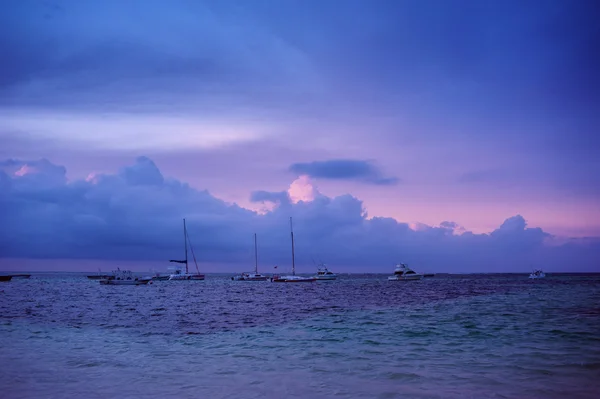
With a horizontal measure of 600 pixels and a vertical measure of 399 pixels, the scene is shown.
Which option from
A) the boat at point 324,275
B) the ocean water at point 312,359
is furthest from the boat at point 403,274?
the ocean water at point 312,359

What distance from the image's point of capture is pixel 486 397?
13.0m

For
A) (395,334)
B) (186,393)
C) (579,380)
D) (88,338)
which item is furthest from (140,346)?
(579,380)

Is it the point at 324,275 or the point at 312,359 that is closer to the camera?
the point at 312,359

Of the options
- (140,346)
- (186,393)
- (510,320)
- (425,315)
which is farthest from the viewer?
(425,315)

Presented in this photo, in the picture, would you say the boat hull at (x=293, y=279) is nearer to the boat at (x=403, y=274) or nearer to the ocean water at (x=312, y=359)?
the boat at (x=403, y=274)

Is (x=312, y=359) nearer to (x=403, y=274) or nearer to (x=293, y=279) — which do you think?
(x=293, y=279)

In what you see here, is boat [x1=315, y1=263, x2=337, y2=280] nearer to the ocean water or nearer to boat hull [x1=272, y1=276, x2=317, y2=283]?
boat hull [x1=272, y1=276, x2=317, y2=283]

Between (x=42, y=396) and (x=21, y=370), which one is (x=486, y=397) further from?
(x=21, y=370)

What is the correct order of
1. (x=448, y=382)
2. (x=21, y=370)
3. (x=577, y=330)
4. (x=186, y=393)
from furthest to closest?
(x=577, y=330) → (x=21, y=370) → (x=448, y=382) → (x=186, y=393)

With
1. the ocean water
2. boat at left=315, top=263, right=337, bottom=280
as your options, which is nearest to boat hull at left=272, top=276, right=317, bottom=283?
boat at left=315, top=263, right=337, bottom=280

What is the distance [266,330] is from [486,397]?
19.0 metres

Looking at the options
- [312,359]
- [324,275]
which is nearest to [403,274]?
[324,275]

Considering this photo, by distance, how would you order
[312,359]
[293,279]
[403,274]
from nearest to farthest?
[312,359], [293,279], [403,274]

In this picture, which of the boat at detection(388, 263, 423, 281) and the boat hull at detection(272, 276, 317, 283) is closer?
the boat hull at detection(272, 276, 317, 283)
